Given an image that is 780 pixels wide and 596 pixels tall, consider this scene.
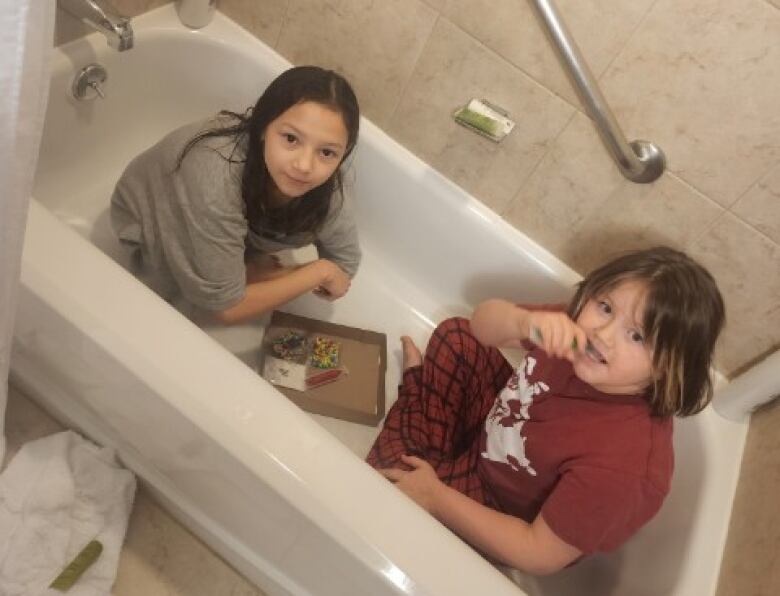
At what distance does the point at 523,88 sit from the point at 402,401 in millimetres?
601

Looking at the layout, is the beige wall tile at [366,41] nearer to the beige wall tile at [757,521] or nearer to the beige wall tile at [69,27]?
the beige wall tile at [69,27]

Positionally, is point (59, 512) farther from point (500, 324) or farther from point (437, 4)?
point (437, 4)

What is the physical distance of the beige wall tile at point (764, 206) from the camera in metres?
0.97

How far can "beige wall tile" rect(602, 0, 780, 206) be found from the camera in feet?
2.95

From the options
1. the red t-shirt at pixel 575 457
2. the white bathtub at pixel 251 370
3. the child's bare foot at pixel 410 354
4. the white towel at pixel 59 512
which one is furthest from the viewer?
the child's bare foot at pixel 410 354

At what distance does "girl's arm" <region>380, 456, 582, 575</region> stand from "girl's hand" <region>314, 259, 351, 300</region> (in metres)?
0.35

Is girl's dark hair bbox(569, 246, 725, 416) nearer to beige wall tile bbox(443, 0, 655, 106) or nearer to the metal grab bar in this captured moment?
the metal grab bar

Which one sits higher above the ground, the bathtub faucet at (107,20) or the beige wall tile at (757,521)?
the bathtub faucet at (107,20)

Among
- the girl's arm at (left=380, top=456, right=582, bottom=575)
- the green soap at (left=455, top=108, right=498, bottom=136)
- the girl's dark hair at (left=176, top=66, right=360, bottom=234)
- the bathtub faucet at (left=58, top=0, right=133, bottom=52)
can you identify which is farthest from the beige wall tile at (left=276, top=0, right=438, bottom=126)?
the girl's arm at (left=380, top=456, right=582, bottom=575)

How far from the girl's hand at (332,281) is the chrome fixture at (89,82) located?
51cm

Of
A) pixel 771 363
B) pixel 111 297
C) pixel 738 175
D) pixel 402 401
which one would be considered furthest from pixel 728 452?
pixel 111 297

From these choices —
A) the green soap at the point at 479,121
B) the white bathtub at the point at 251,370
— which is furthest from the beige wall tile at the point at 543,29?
the white bathtub at the point at 251,370

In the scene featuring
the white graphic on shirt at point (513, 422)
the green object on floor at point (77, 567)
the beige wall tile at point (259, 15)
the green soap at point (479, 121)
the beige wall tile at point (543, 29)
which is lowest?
the green object on floor at point (77, 567)

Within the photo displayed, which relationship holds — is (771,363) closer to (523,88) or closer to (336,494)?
(523,88)
